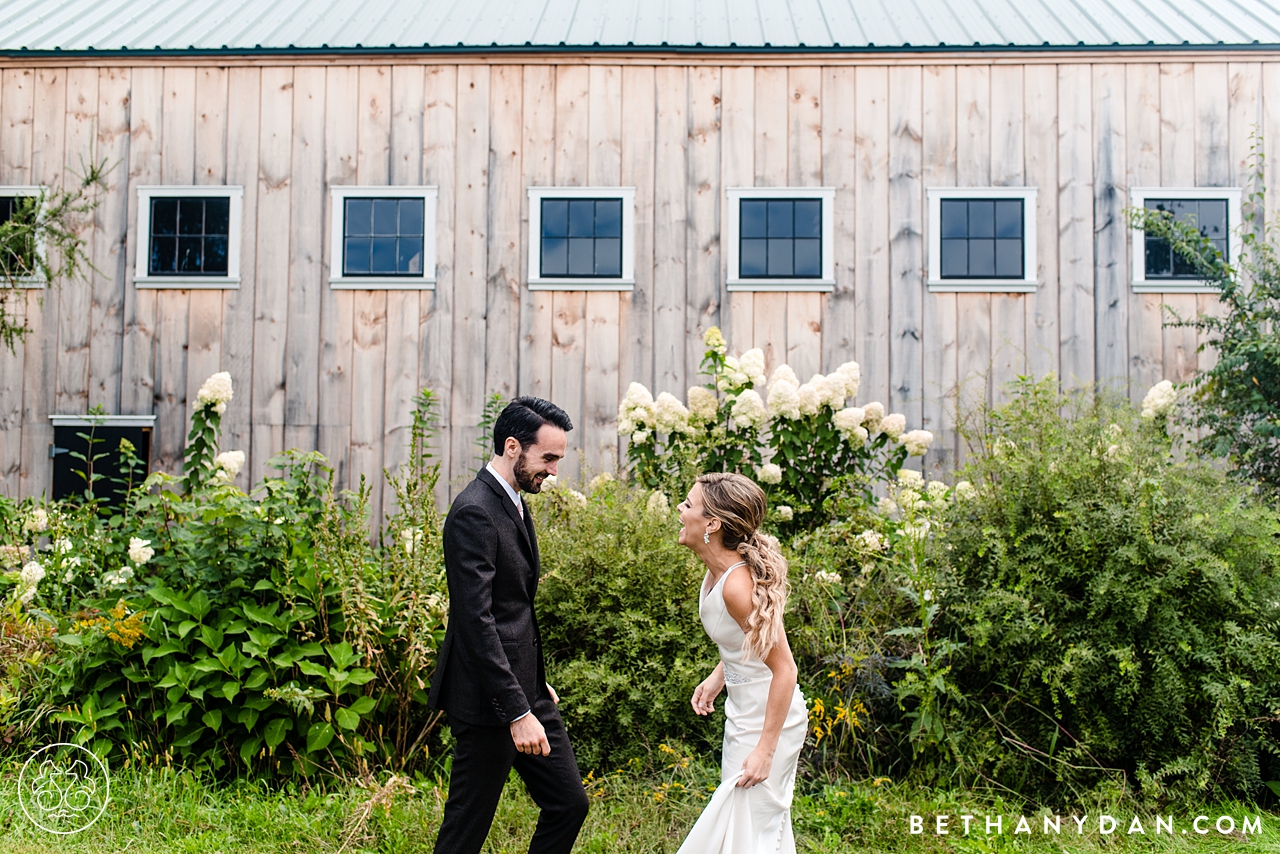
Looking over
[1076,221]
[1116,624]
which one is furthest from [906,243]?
[1116,624]

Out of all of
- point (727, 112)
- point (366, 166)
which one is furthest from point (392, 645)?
point (727, 112)

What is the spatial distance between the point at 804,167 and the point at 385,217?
440 centimetres

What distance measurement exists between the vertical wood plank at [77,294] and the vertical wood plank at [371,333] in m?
2.71

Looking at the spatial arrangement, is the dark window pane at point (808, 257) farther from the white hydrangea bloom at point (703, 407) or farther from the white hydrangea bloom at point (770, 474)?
the white hydrangea bloom at point (770, 474)

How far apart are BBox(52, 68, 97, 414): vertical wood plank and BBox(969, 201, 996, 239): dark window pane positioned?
356 inches

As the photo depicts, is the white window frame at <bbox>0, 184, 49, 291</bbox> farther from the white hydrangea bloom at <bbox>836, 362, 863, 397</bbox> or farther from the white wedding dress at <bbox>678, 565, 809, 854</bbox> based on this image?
the white wedding dress at <bbox>678, 565, 809, 854</bbox>

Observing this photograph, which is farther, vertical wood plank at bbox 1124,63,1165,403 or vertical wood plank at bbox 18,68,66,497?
vertical wood plank at bbox 18,68,66,497

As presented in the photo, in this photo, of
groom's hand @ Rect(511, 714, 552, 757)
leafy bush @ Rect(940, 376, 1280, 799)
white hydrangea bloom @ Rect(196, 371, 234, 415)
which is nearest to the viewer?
groom's hand @ Rect(511, 714, 552, 757)

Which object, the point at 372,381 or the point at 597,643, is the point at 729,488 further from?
the point at 372,381

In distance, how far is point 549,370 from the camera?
9.13 m

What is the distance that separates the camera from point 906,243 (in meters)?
9.16

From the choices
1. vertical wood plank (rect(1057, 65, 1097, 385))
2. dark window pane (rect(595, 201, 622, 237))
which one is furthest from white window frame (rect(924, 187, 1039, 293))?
dark window pane (rect(595, 201, 622, 237))

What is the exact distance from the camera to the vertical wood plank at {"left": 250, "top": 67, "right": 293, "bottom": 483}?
360 inches

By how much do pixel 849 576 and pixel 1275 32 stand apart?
814 cm
